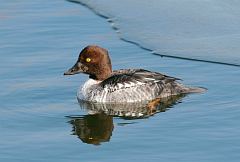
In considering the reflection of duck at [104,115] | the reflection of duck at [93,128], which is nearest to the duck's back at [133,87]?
the reflection of duck at [104,115]

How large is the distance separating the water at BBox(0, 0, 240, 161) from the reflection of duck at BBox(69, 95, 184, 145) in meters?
0.03

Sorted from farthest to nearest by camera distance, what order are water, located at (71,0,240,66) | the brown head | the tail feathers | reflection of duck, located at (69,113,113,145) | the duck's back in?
1. water, located at (71,0,240,66)
2. the brown head
3. the duck's back
4. the tail feathers
5. reflection of duck, located at (69,113,113,145)

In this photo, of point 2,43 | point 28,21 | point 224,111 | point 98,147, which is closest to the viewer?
point 98,147

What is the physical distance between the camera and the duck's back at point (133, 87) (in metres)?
13.2

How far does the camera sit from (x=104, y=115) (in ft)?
41.3

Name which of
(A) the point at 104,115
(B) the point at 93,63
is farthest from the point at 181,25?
(A) the point at 104,115

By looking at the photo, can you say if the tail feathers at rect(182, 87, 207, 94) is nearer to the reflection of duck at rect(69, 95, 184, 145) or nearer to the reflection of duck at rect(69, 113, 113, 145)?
the reflection of duck at rect(69, 95, 184, 145)

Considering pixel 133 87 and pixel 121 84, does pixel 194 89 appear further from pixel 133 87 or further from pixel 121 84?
pixel 121 84

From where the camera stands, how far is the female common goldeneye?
1327 centimetres

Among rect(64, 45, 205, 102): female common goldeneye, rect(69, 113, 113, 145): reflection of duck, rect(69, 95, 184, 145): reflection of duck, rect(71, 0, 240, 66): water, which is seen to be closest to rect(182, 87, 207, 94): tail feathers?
rect(64, 45, 205, 102): female common goldeneye

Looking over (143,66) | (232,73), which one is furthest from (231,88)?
(143,66)

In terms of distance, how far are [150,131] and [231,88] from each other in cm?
208

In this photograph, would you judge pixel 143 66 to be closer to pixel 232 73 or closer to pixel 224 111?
pixel 232 73

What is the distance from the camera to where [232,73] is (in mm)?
13602
